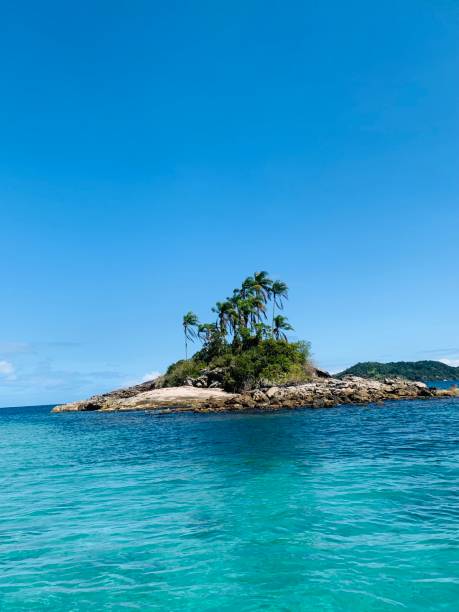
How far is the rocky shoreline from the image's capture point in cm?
5650

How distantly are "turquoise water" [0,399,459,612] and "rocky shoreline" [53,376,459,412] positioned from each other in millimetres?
34372

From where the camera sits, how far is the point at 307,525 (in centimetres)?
1086

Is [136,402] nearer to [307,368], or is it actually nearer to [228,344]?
[228,344]

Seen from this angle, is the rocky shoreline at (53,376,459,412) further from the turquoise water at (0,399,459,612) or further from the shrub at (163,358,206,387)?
the turquoise water at (0,399,459,612)

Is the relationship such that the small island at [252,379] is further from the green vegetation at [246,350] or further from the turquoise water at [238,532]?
the turquoise water at [238,532]

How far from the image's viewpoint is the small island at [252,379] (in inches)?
2378

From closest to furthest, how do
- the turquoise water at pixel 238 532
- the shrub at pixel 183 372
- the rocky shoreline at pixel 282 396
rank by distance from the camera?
1. the turquoise water at pixel 238 532
2. the rocky shoreline at pixel 282 396
3. the shrub at pixel 183 372

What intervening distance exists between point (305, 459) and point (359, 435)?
902 centimetres

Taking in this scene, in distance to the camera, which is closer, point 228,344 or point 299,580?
point 299,580

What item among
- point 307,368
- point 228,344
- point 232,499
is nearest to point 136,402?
point 228,344

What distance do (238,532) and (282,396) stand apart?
51729mm

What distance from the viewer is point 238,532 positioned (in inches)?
420

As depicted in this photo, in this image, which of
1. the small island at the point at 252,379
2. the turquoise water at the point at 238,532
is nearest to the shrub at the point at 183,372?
the small island at the point at 252,379

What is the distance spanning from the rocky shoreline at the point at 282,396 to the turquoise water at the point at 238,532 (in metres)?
34.4
